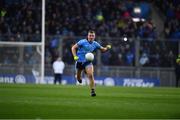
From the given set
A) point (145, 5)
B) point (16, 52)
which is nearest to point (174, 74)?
point (145, 5)

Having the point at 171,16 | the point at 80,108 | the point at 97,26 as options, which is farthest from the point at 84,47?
the point at 171,16

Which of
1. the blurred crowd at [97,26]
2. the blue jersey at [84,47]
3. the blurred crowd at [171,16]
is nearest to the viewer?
the blue jersey at [84,47]

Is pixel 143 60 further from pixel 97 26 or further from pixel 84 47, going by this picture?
pixel 84 47

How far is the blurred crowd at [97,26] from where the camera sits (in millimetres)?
43312

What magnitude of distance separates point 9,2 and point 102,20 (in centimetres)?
634

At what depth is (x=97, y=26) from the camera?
44344 mm

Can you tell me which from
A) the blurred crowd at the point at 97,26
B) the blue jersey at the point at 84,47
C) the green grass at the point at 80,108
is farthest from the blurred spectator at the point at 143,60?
the green grass at the point at 80,108

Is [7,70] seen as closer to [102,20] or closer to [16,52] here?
[16,52]

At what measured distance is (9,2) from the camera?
146 ft

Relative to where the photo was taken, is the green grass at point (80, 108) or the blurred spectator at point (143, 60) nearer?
the green grass at point (80, 108)

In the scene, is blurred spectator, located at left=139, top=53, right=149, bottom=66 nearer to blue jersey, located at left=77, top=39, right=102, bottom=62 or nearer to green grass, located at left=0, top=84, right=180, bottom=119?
blue jersey, located at left=77, top=39, right=102, bottom=62

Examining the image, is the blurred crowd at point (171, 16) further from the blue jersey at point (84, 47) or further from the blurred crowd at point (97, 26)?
the blue jersey at point (84, 47)

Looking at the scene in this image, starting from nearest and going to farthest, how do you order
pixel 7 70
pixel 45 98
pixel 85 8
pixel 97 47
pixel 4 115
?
pixel 4 115
pixel 45 98
pixel 97 47
pixel 7 70
pixel 85 8

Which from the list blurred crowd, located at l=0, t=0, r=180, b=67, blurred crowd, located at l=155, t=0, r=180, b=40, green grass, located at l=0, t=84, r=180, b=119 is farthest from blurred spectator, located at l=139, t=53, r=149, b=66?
green grass, located at l=0, t=84, r=180, b=119
